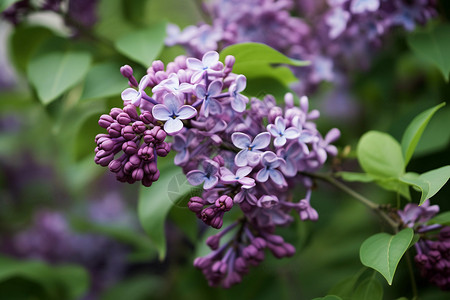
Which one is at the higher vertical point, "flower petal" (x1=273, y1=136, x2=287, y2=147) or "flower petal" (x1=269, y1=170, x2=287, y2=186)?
"flower petal" (x1=273, y1=136, x2=287, y2=147)

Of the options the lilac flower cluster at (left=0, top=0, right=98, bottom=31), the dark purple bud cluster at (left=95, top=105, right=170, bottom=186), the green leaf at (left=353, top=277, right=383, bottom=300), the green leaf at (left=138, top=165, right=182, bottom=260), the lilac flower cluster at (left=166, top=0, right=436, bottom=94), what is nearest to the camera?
the dark purple bud cluster at (left=95, top=105, right=170, bottom=186)

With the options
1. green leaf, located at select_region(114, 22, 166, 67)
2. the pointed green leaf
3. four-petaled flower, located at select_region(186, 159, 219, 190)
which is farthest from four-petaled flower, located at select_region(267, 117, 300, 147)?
green leaf, located at select_region(114, 22, 166, 67)

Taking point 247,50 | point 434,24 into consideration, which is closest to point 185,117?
point 247,50

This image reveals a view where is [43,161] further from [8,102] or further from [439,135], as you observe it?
[439,135]

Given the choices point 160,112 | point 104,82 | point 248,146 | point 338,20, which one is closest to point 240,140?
point 248,146

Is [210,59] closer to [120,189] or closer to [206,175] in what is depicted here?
[206,175]

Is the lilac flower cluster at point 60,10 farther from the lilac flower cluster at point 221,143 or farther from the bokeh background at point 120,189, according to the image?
the lilac flower cluster at point 221,143

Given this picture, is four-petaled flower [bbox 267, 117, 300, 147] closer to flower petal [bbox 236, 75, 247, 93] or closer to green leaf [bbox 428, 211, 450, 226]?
flower petal [bbox 236, 75, 247, 93]
